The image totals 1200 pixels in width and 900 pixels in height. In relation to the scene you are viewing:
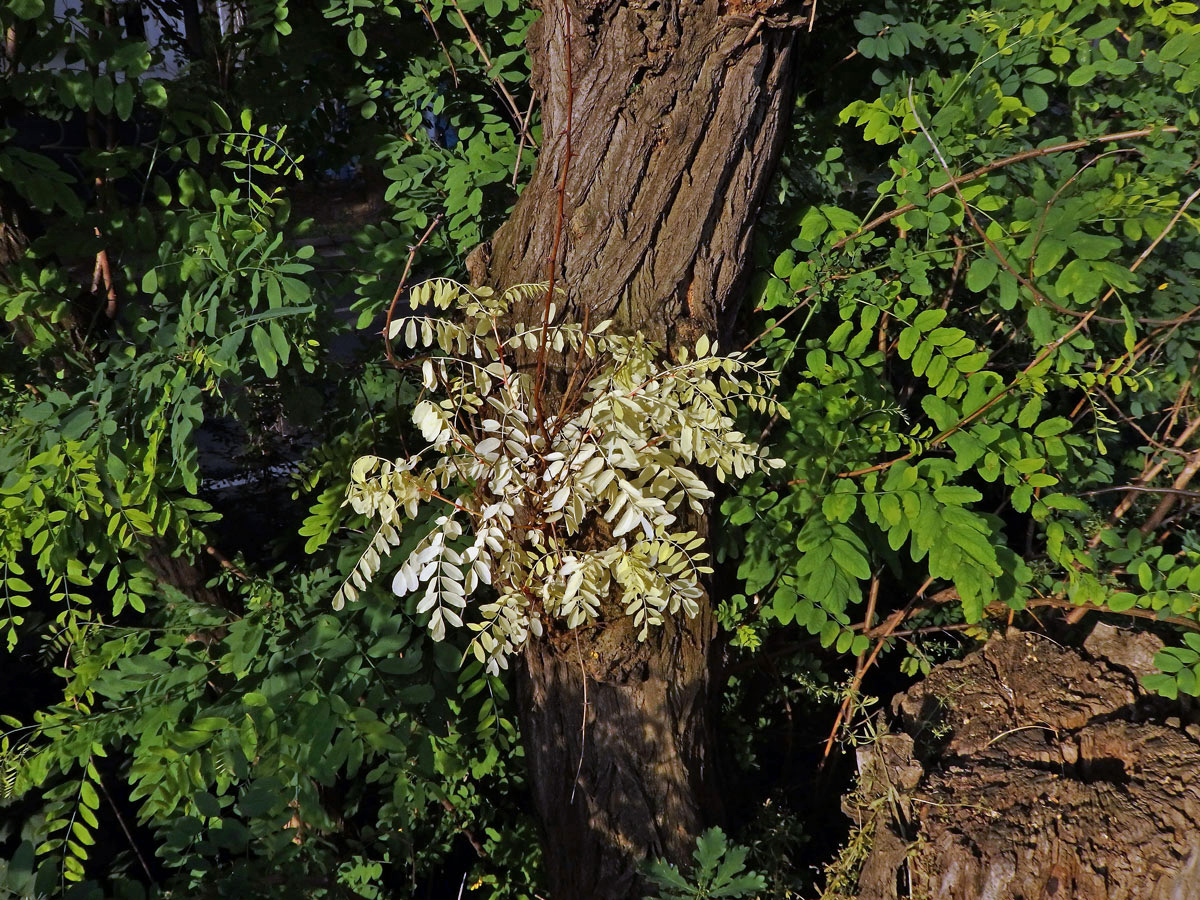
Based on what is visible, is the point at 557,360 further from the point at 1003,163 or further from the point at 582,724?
the point at 1003,163

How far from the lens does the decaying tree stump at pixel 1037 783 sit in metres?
1.86

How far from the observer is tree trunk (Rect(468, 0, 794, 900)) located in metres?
2.09

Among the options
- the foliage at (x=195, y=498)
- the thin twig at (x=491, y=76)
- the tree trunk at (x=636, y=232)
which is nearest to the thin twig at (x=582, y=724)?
the tree trunk at (x=636, y=232)

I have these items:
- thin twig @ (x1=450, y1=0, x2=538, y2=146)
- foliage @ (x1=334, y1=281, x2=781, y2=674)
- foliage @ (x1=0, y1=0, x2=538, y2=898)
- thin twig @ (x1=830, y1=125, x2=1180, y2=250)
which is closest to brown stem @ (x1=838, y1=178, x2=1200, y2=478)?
Answer: thin twig @ (x1=830, y1=125, x2=1180, y2=250)

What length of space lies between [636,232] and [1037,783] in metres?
1.60

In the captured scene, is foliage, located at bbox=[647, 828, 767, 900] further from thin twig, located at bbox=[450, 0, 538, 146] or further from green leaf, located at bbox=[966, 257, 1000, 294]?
thin twig, located at bbox=[450, 0, 538, 146]

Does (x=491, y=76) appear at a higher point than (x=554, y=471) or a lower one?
higher

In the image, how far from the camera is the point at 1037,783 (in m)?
2.02

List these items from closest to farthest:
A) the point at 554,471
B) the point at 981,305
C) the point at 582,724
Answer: the point at 554,471 → the point at 582,724 → the point at 981,305

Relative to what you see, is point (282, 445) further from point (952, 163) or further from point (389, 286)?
point (952, 163)

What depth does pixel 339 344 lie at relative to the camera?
6.30 meters

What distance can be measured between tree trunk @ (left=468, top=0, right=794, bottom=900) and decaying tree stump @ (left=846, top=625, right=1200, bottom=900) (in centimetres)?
58

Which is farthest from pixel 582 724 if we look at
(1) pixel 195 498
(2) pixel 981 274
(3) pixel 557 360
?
(2) pixel 981 274

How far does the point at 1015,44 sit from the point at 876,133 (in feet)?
1.33
